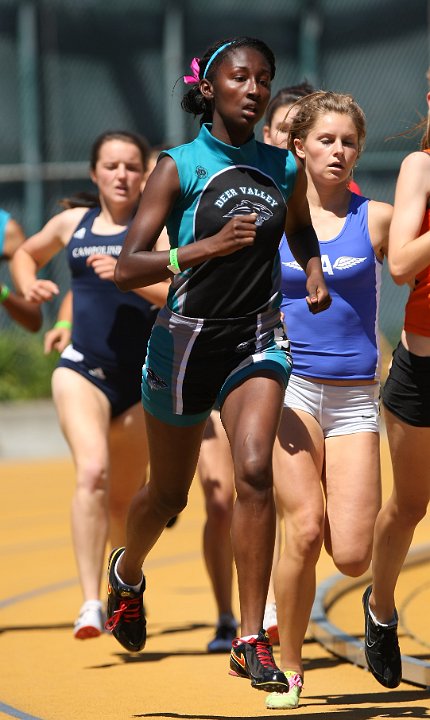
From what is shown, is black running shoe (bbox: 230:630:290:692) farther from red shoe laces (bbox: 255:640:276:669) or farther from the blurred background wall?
the blurred background wall

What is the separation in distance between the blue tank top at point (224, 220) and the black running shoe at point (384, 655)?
1695 millimetres

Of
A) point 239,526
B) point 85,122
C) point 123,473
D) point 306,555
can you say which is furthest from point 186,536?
point 85,122

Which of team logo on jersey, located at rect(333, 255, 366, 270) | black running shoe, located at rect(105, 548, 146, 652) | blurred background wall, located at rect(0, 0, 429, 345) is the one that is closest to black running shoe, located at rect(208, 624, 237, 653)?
black running shoe, located at rect(105, 548, 146, 652)

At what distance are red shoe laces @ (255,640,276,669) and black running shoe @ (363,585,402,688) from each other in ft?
3.95

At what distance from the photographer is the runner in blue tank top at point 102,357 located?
27.4ft

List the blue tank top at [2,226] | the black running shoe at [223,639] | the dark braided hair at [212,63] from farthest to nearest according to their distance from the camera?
the blue tank top at [2,226], the black running shoe at [223,639], the dark braided hair at [212,63]

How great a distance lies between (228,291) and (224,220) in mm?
284

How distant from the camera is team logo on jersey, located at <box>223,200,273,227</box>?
5.92m

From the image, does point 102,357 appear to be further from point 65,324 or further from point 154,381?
point 154,381

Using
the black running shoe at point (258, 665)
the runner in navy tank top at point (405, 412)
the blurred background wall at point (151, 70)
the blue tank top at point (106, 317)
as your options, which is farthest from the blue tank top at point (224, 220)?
the blurred background wall at point (151, 70)

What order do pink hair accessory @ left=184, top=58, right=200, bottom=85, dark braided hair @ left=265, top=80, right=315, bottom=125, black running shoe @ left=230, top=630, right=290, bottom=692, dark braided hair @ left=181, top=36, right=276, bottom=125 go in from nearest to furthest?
1. black running shoe @ left=230, top=630, right=290, bottom=692
2. dark braided hair @ left=181, top=36, right=276, bottom=125
3. pink hair accessory @ left=184, top=58, right=200, bottom=85
4. dark braided hair @ left=265, top=80, right=315, bottom=125

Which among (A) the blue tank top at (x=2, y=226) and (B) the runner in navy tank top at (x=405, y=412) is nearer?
(B) the runner in navy tank top at (x=405, y=412)

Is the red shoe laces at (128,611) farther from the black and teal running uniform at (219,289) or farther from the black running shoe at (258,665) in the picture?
the black running shoe at (258,665)

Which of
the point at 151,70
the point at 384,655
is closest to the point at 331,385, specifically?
the point at 384,655
